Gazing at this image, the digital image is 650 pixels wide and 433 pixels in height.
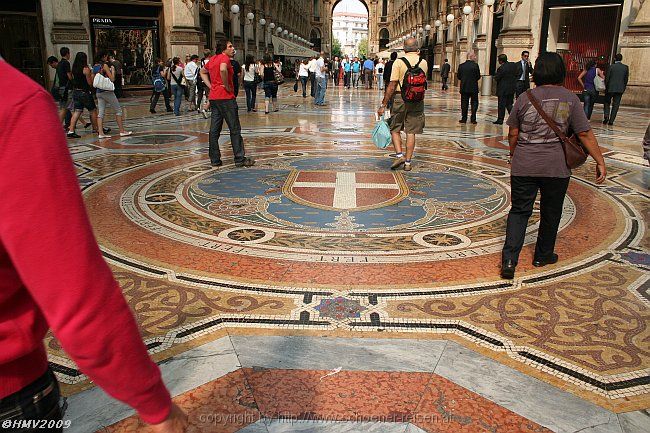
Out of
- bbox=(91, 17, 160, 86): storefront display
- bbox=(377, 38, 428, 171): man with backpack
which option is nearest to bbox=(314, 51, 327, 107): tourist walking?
bbox=(91, 17, 160, 86): storefront display

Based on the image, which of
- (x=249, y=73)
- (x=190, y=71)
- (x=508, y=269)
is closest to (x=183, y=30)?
(x=190, y=71)

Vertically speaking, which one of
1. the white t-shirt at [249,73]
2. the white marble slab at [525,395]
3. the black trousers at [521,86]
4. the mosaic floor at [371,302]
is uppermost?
the white t-shirt at [249,73]

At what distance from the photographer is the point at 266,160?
825 centimetres

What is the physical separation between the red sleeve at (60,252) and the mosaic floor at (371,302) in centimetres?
137

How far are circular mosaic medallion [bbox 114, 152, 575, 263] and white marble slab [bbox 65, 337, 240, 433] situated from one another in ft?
5.08

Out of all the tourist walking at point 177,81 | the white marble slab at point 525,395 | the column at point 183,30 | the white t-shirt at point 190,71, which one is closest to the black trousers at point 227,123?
the white marble slab at point 525,395

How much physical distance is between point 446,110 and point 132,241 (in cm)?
1357

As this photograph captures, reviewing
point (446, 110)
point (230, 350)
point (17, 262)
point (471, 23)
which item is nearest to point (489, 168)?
point (230, 350)

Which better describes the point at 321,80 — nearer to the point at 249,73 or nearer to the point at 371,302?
the point at 249,73

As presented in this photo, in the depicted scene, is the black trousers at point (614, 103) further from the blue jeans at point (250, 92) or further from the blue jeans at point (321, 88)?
the blue jeans at point (250, 92)

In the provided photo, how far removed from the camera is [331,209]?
223 inches

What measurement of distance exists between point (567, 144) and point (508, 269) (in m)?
0.99

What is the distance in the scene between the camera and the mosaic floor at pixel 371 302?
2.37 metres

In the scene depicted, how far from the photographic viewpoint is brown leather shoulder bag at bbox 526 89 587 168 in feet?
12.1
